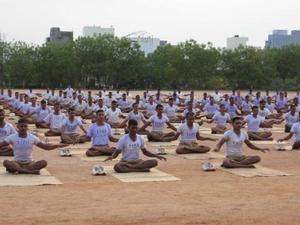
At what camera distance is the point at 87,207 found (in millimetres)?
9023

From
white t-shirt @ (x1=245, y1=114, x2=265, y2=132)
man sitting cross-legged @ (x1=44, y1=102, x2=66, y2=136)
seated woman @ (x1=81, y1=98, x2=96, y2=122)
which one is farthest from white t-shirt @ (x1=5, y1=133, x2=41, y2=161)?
seated woman @ (x1=81, y1=98, x2=96, y2=122)

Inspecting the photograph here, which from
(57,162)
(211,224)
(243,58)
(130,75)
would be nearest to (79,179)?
(57,162)

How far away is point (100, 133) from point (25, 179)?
352 cm

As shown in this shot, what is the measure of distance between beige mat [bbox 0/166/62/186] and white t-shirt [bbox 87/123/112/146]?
101 inches

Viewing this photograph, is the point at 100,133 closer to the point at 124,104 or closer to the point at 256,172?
the point at 256,172

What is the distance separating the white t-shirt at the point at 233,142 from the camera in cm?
1317

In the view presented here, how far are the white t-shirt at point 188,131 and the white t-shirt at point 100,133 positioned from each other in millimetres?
1995

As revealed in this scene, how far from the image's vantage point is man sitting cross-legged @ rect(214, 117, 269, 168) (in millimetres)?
13125

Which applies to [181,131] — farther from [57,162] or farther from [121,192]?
[121,192]

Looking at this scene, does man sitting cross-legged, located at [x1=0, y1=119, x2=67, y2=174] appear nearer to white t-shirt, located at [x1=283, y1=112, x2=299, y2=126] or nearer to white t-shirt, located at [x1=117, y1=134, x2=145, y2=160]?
white t-shirt, located at [x1=117, y1=134, x2=145, y2=160]

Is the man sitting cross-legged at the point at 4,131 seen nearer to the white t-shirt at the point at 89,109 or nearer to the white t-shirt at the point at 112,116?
the white t-shirt at the point at 112,116

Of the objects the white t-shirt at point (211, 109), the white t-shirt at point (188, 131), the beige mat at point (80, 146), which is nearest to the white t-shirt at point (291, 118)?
the white t-shirt at point (211, 109)

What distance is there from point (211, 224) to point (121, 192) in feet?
8.24

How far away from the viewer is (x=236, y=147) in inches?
524
